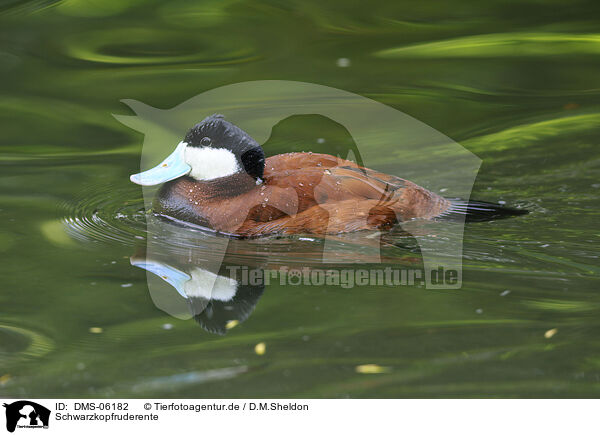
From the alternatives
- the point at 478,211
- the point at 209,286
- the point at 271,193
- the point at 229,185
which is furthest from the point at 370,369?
the point at 478,211

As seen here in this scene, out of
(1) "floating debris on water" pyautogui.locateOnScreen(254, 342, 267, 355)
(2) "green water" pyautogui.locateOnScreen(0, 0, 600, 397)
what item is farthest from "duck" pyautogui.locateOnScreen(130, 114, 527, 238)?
(1) "floating debris on water" pyautogui.locateOnScreen(254, 342, 267, 355)

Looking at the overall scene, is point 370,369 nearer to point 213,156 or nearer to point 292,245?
point 292,245

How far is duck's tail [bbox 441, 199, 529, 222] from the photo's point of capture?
560 centimetres

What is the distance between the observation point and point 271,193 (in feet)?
17.2

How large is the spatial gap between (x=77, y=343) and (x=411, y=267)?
1.94 meters

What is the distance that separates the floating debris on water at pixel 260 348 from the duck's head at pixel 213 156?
Answer: 1533 millimetres

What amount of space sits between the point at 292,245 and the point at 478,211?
4.52 feet

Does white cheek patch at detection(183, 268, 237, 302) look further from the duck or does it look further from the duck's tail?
the duck's tail

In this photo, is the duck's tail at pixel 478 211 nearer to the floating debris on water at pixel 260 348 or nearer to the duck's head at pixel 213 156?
the duck's head at pixel 213 156

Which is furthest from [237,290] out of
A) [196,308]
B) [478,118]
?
[478,118]
